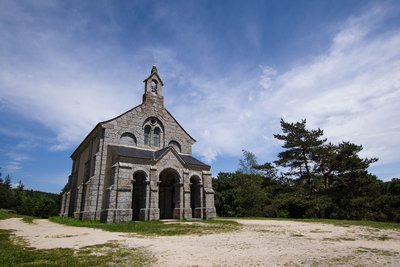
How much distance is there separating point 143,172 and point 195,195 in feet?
17.3

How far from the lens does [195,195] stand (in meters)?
21.8

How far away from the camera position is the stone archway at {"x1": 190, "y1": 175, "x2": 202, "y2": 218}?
21.0 metres

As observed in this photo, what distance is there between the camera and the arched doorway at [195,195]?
20972 millimetres

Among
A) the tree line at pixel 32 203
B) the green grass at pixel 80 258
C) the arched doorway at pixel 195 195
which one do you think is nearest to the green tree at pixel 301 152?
the arched doorway at pixel 195 195

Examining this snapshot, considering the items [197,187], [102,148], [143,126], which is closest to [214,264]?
[197,187]

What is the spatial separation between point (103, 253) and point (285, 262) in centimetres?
488

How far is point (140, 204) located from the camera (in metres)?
21.3

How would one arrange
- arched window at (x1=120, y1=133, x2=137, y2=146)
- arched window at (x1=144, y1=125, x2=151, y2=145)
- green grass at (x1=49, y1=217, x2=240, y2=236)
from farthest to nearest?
1. arched window at (x1=144, y1=125, x2=151, y2=145)
2. arched window at (x1=120, y1=133, x2=137, y2=146)
3. green grass at (x1=49, y1=217, x2=240, y2=236)

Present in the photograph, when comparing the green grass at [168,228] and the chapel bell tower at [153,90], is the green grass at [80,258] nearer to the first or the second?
the green grass at [168,228]

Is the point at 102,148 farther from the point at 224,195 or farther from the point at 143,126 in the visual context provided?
the point at 224,195

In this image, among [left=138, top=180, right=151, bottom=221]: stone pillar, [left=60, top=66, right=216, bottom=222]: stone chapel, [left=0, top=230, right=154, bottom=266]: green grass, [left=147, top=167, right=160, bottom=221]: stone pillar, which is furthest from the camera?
[left=60, top=66, right=216, bottom=222]: stone chapel

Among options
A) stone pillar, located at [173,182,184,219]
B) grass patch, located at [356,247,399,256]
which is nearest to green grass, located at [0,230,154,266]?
grass patch, located at [356,247,399,256]

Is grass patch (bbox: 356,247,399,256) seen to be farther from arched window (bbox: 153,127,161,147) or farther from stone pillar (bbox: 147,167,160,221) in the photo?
arched window (bbox: 153,127,161,147)

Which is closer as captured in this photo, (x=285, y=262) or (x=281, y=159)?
(x=285, y=262)
